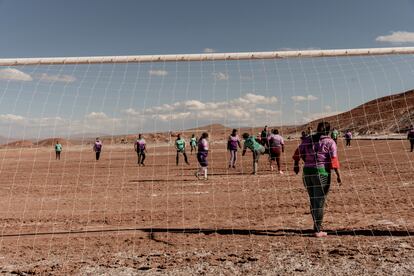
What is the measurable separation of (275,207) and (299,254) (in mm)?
3304

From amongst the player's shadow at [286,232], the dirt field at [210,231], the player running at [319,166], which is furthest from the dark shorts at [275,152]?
the player running at [319,166]

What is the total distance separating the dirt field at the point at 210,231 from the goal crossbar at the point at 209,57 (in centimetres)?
294

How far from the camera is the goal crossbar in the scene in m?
7.23

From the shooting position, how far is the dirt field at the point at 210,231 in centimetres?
586

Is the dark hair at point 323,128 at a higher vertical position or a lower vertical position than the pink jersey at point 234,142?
lower

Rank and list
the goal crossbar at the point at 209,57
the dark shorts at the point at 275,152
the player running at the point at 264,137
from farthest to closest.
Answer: the player running at the point at 264,137 → the dark shorts at the point at 275,152 → the goal crossbar at the point at 209,57

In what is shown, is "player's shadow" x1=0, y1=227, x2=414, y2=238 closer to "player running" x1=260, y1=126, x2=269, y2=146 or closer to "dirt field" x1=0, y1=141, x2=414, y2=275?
"dirt field" x1=0, y1=141, x2=414, y2=275

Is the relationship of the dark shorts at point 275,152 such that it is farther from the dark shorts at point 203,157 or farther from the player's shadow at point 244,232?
the player's shadow at point 244,232

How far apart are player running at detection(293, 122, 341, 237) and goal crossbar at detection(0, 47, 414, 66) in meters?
1.35

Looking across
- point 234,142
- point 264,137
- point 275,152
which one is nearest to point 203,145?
point 275,152

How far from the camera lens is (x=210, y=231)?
7562mm

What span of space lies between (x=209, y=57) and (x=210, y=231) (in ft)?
9.72

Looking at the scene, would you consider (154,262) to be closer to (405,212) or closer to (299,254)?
(299,254)

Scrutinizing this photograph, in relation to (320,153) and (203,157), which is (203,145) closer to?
(203,157)
